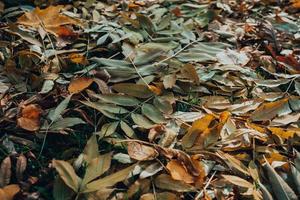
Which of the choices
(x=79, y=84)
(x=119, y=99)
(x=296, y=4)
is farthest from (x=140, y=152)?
(x=296, y=4)

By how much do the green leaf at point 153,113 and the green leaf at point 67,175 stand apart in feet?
0.87

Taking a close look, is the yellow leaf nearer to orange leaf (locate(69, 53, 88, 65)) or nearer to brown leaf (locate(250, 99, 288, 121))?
brown leaf (locate(250, 99, 288, 121))

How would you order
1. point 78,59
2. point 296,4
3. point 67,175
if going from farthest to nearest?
point 296,4, point 78,59, point 67,175

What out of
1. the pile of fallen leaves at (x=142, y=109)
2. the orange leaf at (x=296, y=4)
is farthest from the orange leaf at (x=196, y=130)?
the orange leaf at (x=296, y=4)

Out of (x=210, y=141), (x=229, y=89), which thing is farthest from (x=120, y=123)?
(x=229, y=89)

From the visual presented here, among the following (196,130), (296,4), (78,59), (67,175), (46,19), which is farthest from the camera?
(296,4)

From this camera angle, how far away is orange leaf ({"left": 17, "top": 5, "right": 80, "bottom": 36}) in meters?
1.28

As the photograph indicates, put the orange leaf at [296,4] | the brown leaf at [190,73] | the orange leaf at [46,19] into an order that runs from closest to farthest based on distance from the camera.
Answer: the brown leaf at [190,73] < the orange leaf at [46,19] < the orange leaf at [296,4]

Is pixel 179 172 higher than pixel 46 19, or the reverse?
pixel 46 19

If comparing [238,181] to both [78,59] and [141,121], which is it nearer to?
[141,121]

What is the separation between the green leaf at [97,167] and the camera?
0.83 metres

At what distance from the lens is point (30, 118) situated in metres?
0.98

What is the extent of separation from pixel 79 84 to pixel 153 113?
8.7 inches

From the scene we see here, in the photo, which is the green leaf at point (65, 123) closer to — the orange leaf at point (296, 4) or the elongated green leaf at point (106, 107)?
the elongated green leaf at point (106, 107)
